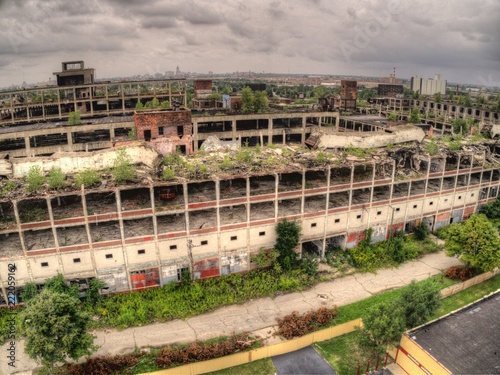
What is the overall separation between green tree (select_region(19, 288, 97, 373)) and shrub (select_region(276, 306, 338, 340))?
12.7 meters

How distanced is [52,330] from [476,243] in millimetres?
32140

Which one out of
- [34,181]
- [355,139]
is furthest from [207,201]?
[355,139]

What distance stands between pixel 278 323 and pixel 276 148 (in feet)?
58.3

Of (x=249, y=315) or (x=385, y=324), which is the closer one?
(x=385, y=324)

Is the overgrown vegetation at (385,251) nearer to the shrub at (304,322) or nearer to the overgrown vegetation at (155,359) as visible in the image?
the shrub at (304,322)

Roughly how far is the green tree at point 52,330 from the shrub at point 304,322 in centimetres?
1273

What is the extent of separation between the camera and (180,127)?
146 feet

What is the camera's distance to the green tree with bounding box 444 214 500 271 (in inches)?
1265

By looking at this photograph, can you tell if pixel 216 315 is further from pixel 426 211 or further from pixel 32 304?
pixel 426 211

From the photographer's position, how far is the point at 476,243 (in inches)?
1286

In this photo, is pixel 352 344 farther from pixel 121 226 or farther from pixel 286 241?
pixel 121 226

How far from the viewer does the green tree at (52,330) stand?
20234 millimetres

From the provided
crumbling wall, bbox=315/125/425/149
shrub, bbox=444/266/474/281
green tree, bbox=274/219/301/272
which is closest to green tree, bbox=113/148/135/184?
green tree, bbox=274/219/301/272

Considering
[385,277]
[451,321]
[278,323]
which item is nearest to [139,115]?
[278,323]
